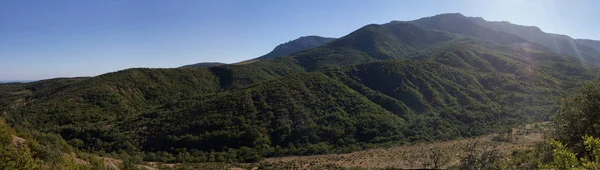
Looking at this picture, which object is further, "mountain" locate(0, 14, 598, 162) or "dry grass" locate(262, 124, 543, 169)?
"mountain" locate(0, 14, 598, 162)

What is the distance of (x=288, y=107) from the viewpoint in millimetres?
55969

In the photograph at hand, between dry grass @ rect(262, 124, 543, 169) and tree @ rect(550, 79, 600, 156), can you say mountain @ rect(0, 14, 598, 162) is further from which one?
tree @ rect(550, 79, 600, 156)

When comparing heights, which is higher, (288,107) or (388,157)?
(288,107)

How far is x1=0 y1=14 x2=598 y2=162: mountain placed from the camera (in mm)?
45031

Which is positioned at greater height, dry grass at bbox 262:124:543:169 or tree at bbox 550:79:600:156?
tree at bbox 550:79:600:156

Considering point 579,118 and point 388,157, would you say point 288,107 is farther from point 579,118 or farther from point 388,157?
point 579,118

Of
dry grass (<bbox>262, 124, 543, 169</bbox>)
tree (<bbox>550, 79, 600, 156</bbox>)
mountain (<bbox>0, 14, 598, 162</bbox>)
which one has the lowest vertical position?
dry grass (<bbox>262, 124, 543, 169</bbox>)

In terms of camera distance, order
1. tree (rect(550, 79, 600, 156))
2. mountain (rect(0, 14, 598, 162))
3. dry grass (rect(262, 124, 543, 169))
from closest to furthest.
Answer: tree (rect(550, 79, 600, 156)), dry grass (rect(262, 124, 543, 169)), mountain (rect(0, 14, 598, 162))

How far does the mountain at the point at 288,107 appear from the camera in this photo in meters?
45.0

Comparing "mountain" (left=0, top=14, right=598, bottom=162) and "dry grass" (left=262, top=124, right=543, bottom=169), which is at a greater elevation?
"mountain" (left=0, top=14, right=598, bottom=162)

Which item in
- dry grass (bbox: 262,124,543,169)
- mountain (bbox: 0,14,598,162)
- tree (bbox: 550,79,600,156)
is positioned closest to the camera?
tree (bbox: 550,79,600,156)

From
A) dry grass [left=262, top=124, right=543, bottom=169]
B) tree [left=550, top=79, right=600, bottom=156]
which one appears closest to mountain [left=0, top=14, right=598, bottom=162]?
dry grass [left=262, top=124, right=543, bottom=169]

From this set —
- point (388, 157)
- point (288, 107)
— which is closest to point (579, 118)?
point (388, 157)

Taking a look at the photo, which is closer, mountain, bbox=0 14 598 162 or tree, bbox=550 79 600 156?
tree, bbox=550 79 600 156
